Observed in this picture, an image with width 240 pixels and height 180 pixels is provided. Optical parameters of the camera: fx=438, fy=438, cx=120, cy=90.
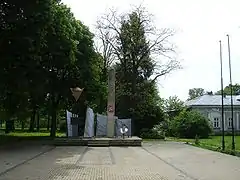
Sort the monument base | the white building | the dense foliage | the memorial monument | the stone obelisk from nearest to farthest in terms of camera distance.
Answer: the dense foliage, the monument base, the memorial monument, the stone obelisk, the white building

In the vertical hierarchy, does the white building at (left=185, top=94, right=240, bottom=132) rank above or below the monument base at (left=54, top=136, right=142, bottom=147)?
above

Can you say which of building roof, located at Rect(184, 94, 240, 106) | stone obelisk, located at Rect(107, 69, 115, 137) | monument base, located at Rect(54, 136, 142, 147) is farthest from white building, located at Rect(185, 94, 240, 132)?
monument base, located at Rect(54, 136, 142, 147)

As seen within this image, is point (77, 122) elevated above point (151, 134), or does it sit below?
above

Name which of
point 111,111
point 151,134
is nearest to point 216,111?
point 151,134

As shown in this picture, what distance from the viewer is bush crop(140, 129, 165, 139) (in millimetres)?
48472

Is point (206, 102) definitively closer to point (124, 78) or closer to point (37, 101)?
point (124, 78)

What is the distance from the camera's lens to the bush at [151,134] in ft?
159

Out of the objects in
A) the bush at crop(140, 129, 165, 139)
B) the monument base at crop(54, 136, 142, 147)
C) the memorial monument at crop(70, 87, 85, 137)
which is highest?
the memorial monument at crop(70, 87, 85, 137)

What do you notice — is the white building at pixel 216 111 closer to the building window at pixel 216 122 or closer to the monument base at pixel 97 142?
the building window at pixel 216 122

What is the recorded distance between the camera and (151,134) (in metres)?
49.0

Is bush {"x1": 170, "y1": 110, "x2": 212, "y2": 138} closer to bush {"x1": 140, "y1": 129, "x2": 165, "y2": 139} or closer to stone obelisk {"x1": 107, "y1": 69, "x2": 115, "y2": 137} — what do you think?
bush {"x1": 140, "y1": 129, "x2": 165, "y2": 139}

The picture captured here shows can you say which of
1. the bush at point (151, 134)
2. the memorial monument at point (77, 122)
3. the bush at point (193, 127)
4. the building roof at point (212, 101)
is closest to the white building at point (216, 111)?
the building roof at point (212, 101)

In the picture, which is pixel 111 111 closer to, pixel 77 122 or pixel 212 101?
pixel 77 122

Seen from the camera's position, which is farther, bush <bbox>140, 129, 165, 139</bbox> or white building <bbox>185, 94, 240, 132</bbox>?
white building <bbox>185, 94, 240, 132</bbox>
